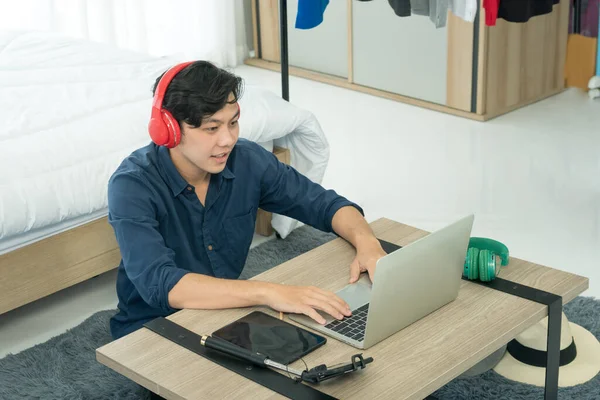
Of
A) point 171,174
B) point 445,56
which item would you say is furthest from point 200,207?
point 445,56

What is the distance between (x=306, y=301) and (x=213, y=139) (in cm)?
43

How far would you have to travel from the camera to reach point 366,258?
178 cm

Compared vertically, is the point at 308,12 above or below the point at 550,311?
above

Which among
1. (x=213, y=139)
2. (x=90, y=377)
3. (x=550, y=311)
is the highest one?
(x=213, y=139)

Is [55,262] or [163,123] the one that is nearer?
[163,123]

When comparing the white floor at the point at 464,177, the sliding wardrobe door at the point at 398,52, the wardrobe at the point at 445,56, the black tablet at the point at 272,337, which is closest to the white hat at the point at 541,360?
the white floor at the point at 464,177

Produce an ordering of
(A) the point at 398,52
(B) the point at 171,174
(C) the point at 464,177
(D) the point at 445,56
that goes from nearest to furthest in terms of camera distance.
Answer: (B) the point at 171,174 → (C) the point at 464,177 → (D) the point at 445,56 → (A) the point at 398,52

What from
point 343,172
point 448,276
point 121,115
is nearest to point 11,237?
point 121,115

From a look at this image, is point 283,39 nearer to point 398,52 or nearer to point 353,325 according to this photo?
point 398,52

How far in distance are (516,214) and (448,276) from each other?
5.59ft

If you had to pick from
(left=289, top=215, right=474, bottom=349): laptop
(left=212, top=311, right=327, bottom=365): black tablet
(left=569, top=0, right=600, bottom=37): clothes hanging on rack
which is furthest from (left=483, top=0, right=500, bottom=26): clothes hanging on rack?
(left=212, top=311, right=327, bottom=365): black tablet

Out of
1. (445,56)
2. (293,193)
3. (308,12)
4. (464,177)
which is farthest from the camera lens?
(445,56)

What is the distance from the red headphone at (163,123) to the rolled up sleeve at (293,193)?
29cm

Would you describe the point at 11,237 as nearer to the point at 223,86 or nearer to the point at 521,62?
the point at 223,86
